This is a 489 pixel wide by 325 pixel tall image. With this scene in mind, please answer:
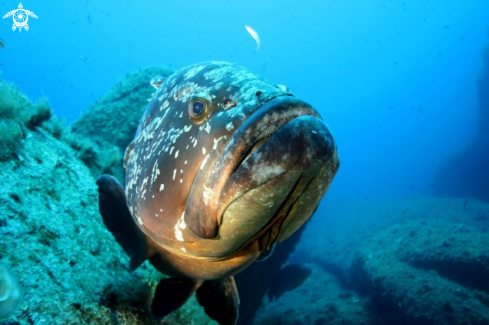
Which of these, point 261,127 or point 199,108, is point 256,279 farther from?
point 261,127

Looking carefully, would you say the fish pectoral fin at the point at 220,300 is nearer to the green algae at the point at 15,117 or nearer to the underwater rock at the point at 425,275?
the green algae at the point at 15,117

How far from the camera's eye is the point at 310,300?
12.4 meters

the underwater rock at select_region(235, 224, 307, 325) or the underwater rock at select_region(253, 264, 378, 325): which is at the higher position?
the underwater rock at select_region(235, 224, 307, 325)

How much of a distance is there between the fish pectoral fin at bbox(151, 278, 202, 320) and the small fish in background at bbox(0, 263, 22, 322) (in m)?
1.43

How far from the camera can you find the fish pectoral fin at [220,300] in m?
3.06

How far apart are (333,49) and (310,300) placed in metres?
183

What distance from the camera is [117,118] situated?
769 centimetres

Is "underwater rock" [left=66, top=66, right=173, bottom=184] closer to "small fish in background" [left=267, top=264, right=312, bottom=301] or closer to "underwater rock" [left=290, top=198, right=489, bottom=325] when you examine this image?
"small fish in background" [left=267, top=264, right=312, bottom=301]

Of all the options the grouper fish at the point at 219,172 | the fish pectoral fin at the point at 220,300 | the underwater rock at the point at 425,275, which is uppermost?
the grouper fish at the point at 219,172

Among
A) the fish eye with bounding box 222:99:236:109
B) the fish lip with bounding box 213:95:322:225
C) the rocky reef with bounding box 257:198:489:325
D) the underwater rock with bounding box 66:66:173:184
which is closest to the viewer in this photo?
the fish lip with bounding box 213:95:322:225

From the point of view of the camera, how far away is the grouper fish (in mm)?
1389

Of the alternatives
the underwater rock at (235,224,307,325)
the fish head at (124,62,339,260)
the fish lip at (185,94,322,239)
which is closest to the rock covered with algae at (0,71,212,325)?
the fish head at (124,62,339,260)

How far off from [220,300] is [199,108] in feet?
7.51

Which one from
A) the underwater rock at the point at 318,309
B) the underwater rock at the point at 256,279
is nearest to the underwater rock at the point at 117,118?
the underwater rock at the point at 256,279
